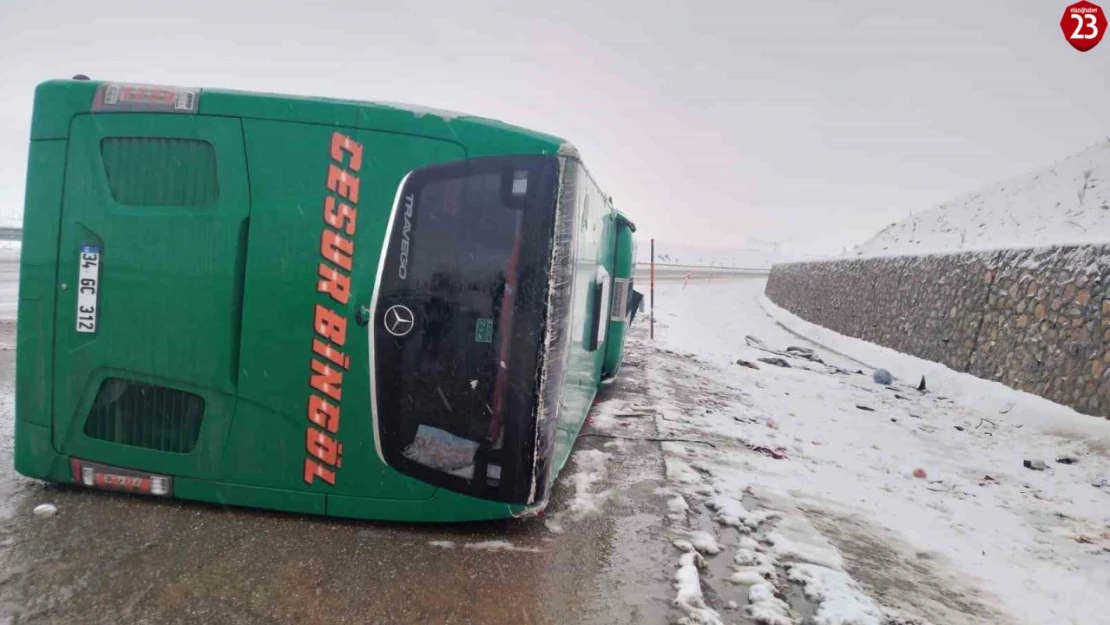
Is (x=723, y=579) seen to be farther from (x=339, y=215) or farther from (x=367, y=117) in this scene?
(x=367, y=117)

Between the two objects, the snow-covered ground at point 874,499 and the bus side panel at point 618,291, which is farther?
the bus side panel at point 618,291

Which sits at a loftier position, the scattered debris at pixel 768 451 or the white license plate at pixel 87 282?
the white license plate at pixel 87 282

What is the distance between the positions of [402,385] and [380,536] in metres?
0.71

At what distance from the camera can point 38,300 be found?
2.68 m

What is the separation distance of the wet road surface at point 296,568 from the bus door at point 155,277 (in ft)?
1.18

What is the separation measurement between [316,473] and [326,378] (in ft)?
1.47

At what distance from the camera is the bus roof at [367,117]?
254 cm

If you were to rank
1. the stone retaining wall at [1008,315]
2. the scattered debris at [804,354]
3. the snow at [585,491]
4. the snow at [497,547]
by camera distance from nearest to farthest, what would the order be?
the snow at [497,547] < the snow at [585,491] < the stone retaining wall at [1008,315] < the scattered debris at [804,354]

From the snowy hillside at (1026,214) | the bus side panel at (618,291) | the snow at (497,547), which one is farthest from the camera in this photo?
the snowy hillside at (1026,214)

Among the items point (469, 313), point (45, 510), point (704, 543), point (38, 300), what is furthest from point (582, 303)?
point (45, 510)

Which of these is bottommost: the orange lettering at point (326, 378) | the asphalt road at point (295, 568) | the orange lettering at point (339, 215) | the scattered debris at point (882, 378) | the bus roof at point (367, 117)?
the asphalt road at point (295, 568)

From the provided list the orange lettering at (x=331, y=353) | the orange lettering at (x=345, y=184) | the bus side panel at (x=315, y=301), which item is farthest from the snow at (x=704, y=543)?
the orange lettering at (x=345, y=184)

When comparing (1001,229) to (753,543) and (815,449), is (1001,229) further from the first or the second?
(753,543)

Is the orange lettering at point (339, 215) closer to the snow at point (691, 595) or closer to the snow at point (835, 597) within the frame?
the snow at point (691, 595)
